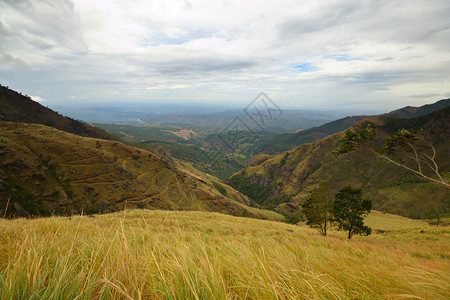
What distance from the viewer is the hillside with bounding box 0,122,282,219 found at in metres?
46.3

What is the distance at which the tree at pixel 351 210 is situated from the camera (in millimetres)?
15914

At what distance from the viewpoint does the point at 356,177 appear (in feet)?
411

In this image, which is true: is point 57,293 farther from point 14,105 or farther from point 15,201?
point 14,105

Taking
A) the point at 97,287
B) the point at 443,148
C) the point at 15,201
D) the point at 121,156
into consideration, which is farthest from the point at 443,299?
the point at 443,148

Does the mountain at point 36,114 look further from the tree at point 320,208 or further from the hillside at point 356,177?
the tree at point 320,208

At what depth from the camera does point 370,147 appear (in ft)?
27.3

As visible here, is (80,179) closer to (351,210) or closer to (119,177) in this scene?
(119,177)

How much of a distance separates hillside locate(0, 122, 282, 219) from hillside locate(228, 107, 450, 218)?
69785 millimetres

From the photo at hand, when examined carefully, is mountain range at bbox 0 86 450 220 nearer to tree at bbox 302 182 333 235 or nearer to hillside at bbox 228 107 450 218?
hillside at bbox 228 107 450 218

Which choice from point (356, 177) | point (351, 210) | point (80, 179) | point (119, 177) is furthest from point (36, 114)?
point (356, 177)

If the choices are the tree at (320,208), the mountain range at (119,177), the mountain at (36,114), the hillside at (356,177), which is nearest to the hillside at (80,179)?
the mountain range at (119,177)

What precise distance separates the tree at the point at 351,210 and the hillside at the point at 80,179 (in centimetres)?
5149

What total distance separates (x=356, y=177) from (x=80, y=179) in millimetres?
153526

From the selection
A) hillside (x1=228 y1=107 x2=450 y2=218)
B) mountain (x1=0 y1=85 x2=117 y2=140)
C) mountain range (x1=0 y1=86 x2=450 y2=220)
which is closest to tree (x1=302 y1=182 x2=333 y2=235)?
mountain range (x1=0 y1=86 x2=450 y2=220)
